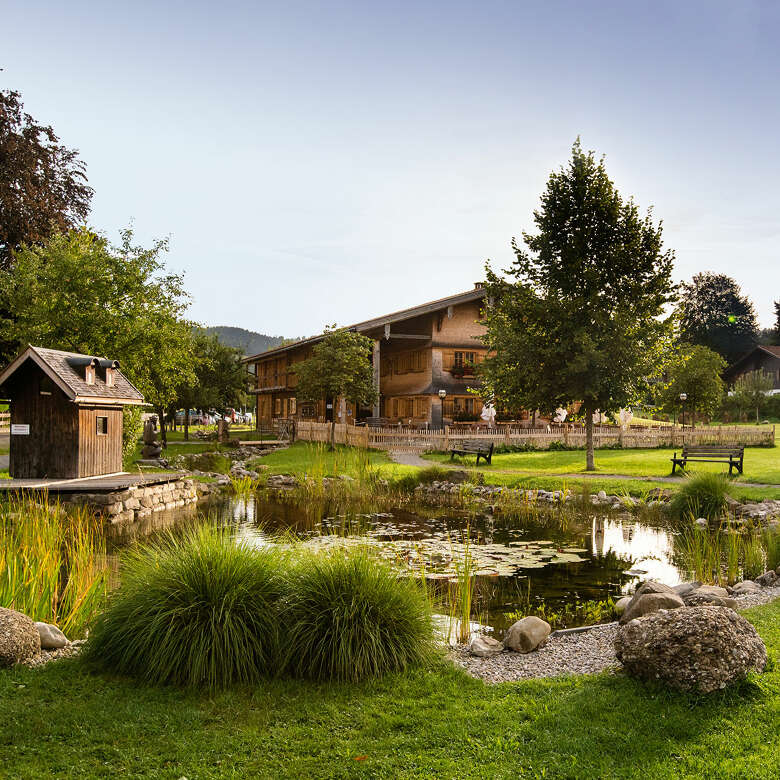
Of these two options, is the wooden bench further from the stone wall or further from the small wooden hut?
the small wooden hut

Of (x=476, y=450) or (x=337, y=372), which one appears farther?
(x=337, y=372)

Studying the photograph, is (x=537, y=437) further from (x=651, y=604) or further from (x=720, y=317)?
(x=720, y=317)

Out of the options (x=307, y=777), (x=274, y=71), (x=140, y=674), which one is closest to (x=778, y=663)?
(x=307, y=777)

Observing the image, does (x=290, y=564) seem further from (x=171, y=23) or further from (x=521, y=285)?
(x=521, y=285)

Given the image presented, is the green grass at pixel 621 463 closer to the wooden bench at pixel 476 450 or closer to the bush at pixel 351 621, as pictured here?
the wooden bench at pixel 476 450

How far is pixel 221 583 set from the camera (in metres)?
5.66

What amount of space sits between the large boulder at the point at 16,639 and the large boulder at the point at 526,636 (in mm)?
4126

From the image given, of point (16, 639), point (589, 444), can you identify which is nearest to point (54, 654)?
point (16, 639)

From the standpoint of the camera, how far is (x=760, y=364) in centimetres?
6009

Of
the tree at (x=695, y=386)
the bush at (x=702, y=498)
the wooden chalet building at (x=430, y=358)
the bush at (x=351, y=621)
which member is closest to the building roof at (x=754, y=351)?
the tree at (x=695, y=386)

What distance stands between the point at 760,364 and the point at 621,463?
44329 millimetres

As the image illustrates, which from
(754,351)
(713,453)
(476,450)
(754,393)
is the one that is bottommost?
(476,450)

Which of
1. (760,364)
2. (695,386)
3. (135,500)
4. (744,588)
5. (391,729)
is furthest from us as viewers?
(760,364)

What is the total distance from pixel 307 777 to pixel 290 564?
2.43 m
